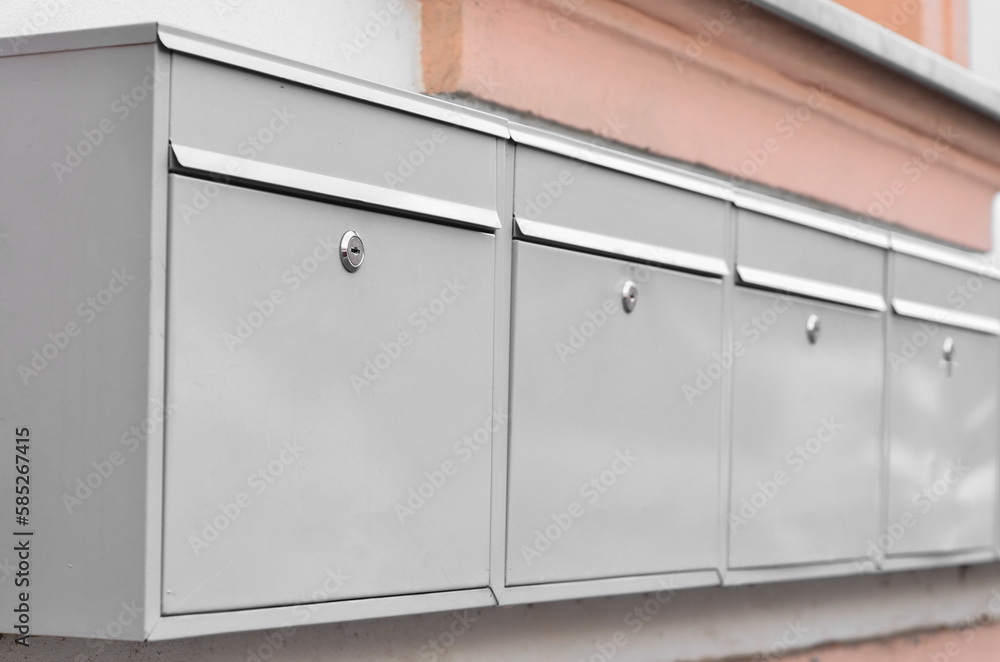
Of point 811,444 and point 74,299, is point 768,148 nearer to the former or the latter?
point 811,444

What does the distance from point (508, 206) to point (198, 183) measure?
87cm

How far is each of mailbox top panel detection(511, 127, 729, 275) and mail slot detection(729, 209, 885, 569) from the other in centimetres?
20

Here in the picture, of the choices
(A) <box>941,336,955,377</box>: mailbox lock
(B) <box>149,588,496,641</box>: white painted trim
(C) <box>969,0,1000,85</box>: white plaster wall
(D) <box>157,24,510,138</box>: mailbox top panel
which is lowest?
(B) <box>149,588,496,641</box>: white painted trim

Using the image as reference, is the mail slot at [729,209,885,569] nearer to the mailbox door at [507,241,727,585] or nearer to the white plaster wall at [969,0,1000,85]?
the mailbox door at [507,241,727,585]

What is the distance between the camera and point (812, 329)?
3754mm

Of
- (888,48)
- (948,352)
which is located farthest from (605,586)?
(888,48)

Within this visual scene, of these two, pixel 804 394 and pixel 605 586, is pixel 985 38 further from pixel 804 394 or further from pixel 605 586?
pixel 605 586

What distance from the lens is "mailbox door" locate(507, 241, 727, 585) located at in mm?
2848

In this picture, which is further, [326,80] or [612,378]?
[612,378]

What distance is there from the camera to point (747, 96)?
13.8 ft

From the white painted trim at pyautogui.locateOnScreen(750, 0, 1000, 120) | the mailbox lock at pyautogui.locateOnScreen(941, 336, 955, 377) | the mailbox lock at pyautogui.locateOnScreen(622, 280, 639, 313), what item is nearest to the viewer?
the mailbox lock at pyautogui.locateOnScreen(622, 280, 639, 313)

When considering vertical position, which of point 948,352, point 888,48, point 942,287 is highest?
point 888,48

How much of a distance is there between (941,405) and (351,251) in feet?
9.25

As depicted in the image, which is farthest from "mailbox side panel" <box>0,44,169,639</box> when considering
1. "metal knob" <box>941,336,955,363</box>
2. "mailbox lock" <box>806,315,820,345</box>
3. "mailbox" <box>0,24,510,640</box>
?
"metal knob" <box>941,336,955,363</box>
